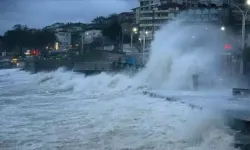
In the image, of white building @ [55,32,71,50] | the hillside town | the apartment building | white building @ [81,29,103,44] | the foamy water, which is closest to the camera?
the foamy water

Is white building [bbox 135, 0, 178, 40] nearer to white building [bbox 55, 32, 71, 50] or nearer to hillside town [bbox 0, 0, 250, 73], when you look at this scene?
hillside town [bbox 0, 0, 250, 73]

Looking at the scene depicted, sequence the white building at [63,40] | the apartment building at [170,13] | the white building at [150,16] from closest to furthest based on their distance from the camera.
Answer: the apartment building at [170,13]
the white building at [150,16]
the white building at [63,40]

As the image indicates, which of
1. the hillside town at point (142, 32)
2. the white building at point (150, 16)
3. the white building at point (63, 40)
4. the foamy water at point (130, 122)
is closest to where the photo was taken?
the foamy water at point (130, 122)

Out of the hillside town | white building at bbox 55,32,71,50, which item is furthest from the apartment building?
white building at bbox 55,32,71,50

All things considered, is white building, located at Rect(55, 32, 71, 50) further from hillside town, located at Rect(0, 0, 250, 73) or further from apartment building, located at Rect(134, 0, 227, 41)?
apartment building, located at Rect(134, 0, 227, 41)

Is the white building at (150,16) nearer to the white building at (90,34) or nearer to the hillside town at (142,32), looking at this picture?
the hillside town at (142,32)

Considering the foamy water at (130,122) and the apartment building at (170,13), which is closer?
the foamy water at (130,122)

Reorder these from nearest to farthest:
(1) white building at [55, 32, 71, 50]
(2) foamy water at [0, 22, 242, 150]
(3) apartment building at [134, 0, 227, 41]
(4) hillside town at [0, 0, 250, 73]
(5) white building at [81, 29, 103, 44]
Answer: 1. (2) foamy water at [0, 22, 242, 150]
2. (4) hillside town at [0, 0, 250, 73]
3. (3) apartment building at [134, 0, 227, 41]
4. (5) white building at [81, 29, 103, 44]
5. (1) white building at [55, 32, 71, 50]

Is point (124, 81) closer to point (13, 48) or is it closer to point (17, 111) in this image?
point (17, 111)

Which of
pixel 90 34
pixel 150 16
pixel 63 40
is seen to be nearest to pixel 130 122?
pixel 150 16

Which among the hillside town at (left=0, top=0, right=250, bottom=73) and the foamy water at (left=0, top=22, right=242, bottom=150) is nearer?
the foamy water at (left=0, top=22, right=242, bottom=150)

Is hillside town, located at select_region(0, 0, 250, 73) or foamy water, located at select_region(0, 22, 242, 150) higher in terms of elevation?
hillside town, located at select_region(0, 0, 250, 73)

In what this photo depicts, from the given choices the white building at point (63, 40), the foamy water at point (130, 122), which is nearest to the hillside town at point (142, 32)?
the white building at point (63, 40)

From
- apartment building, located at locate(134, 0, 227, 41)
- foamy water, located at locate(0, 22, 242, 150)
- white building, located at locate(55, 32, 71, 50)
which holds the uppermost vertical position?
apartment building, located at locate(134, 0, 227, 41)
